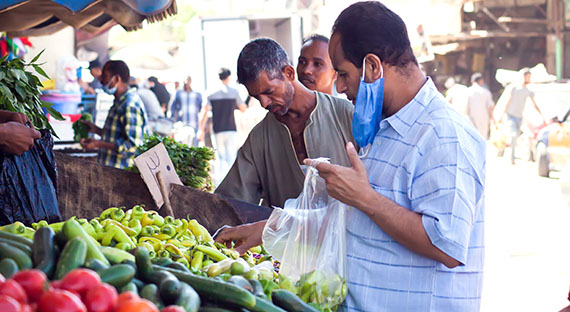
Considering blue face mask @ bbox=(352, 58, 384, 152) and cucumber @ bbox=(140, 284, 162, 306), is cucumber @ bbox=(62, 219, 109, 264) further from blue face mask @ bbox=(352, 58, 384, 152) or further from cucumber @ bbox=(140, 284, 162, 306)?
blue face mask @ bbox=(352, 58, 384, 152)

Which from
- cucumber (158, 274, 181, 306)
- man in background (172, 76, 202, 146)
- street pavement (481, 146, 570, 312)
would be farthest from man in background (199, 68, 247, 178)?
cucumber (158, 274, 181, 306)

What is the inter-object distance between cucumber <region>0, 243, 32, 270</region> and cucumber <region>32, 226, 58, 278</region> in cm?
2

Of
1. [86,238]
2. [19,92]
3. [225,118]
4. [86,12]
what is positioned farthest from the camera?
[225,118]

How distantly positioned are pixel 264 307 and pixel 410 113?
2.70 feet

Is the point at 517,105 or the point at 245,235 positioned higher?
the point at 245,235

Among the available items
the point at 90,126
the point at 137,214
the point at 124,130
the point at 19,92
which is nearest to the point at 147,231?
the point at 137,214

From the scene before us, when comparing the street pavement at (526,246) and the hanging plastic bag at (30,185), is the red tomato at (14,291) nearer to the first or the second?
the street pavement at (526,246)

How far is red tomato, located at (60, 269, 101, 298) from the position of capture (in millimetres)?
1575

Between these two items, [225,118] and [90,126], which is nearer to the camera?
[90,126]

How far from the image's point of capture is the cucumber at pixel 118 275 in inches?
74.1

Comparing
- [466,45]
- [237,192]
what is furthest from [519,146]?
[237,192]

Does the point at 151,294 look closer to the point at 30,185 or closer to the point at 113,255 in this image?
the point at 113,255

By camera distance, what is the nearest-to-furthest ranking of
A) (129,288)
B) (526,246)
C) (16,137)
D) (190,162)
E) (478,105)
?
(129,288) → (16,137) → (190,162) → (526,246) → (478,105)

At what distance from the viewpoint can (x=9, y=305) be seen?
142cm
